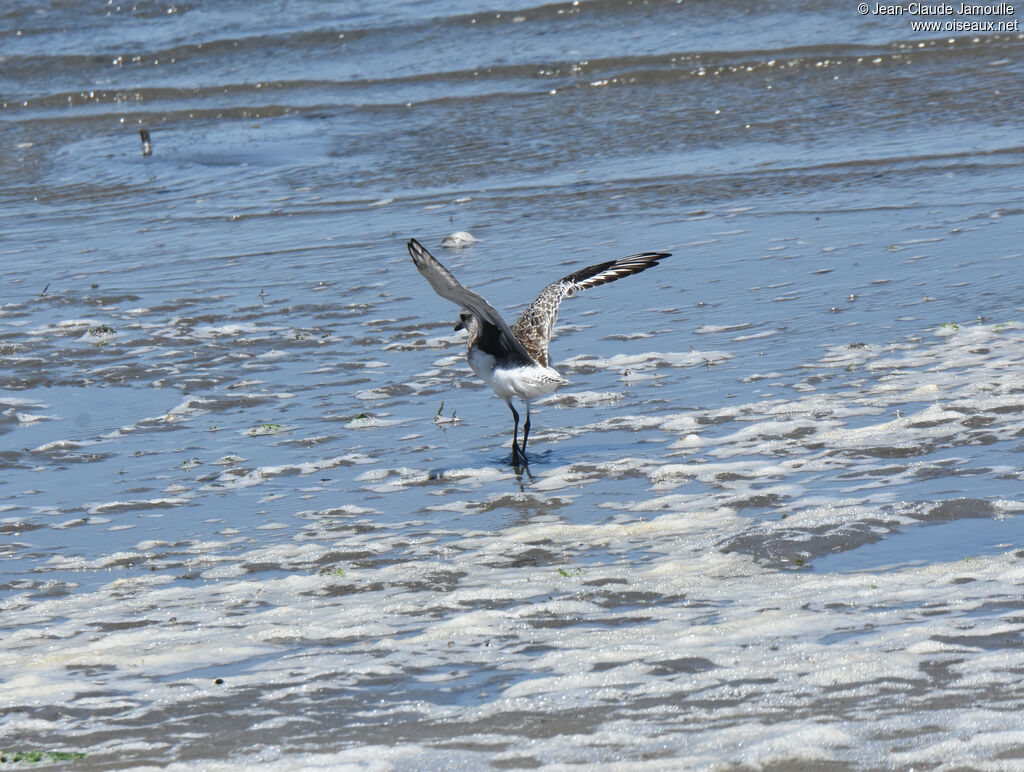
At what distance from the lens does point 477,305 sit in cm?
629

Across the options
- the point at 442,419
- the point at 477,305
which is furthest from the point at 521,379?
the point at 442,419

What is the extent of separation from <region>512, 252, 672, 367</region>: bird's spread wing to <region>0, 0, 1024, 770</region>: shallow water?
1.45 ft

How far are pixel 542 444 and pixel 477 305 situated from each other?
1.07 meters

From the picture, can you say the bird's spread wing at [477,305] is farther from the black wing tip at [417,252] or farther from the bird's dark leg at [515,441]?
the bird's dark leg at [515,441]

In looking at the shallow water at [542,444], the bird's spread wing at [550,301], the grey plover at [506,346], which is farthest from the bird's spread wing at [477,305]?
the shallow water at [542,444]

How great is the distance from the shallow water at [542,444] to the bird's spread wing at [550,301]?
44 centimetres

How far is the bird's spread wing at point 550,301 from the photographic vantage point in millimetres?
7246

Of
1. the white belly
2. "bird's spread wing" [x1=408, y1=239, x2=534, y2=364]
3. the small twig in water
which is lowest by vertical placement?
the small twig in water

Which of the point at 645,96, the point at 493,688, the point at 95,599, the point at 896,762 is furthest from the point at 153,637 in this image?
the point at 645,96

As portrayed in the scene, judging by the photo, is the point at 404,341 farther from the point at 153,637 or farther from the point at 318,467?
the point at 153,637

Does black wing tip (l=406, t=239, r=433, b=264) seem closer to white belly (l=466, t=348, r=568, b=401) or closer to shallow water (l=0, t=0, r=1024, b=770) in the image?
white belly (l=466, t=348, r=568, b=401)

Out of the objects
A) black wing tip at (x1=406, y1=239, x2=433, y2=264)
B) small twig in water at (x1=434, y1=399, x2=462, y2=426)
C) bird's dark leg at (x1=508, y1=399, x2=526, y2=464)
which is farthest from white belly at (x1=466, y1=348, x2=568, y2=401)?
black wing tip at (x1=406, y1=239, x2=433, y2=264)

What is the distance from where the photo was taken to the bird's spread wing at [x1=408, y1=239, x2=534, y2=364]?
5840mm

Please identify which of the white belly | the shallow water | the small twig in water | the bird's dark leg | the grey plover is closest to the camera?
the shallow water
